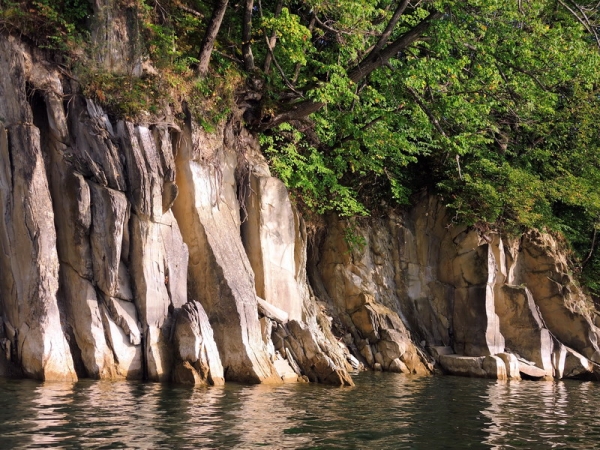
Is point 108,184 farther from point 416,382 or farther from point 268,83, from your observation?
point 416,382

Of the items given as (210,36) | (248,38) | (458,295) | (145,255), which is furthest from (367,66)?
(458,295)

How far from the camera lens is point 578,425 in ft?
33.8

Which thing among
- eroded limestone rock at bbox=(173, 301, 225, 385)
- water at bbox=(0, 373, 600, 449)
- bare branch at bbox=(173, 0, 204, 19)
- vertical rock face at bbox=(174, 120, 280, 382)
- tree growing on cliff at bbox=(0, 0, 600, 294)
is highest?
bare branch at bbox=(173, 0, 204, 19)

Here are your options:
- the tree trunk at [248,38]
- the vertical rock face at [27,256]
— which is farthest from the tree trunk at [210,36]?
the vertical rock face at [27,256]

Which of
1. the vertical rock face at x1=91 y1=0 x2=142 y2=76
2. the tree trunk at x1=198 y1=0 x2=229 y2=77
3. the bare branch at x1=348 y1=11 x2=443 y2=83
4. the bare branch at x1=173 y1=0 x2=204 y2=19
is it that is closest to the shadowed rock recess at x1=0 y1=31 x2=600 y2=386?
the vertical rock face at x1=91 y1=0 x2=142 y2=76

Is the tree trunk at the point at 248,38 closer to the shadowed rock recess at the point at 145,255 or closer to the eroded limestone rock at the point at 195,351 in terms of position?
the shadowed rock recess at the point at 145,255

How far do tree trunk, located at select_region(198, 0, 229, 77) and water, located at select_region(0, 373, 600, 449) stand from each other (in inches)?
310

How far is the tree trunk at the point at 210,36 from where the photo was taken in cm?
1612

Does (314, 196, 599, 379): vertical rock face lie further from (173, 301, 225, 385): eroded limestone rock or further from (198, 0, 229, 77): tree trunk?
(173, 301, 225, 385): eroded limestone rock

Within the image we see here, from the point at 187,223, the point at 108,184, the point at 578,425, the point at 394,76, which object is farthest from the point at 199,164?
the point at 578,425

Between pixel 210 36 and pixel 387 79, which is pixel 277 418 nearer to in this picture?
pixel 210 36

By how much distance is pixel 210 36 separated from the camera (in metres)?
16.5

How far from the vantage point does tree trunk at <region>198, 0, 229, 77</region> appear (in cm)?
1612

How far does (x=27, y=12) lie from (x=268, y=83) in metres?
6.00
